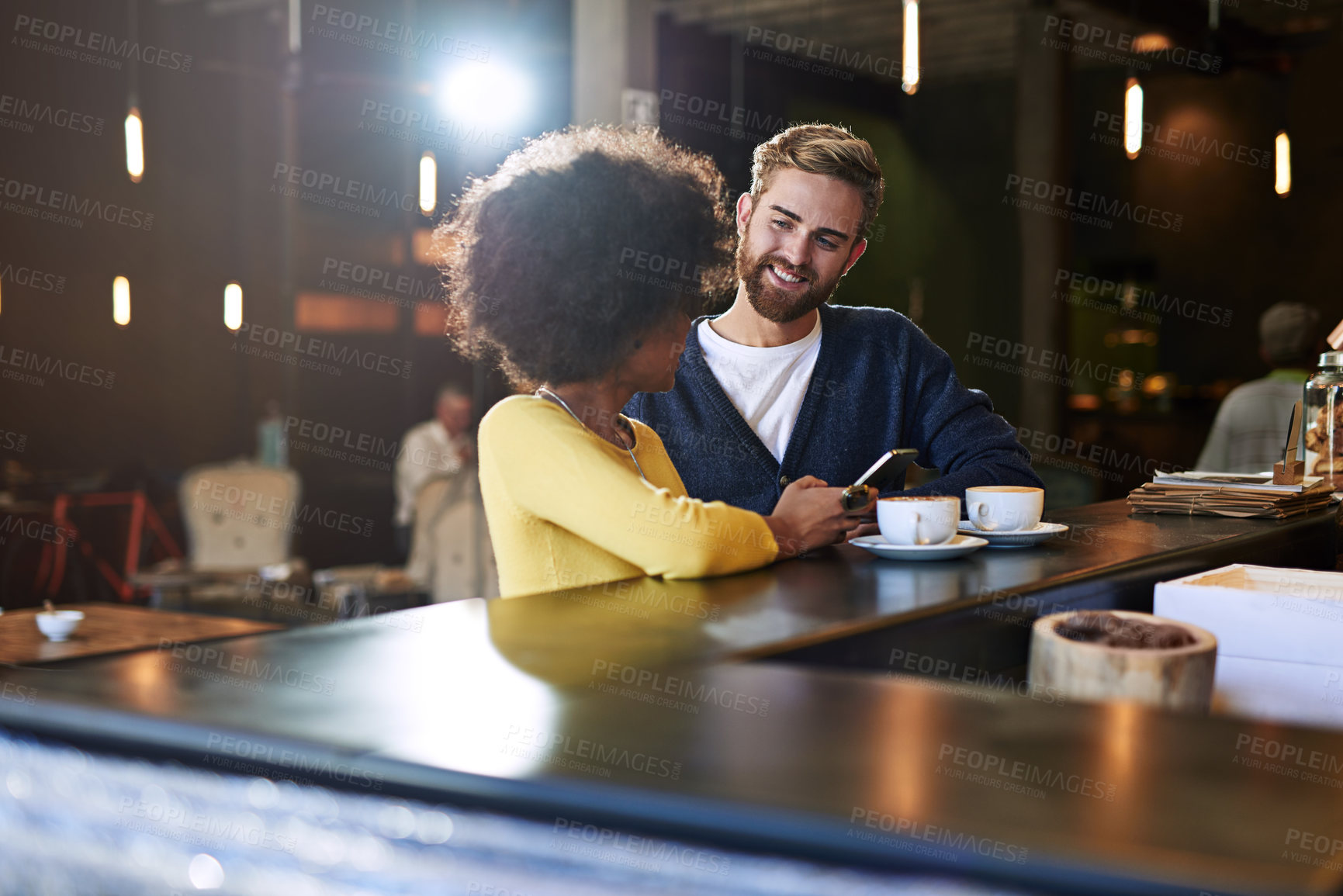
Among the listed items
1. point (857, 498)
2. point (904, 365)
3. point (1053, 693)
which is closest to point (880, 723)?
point (1053, 693)

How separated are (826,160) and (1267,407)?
2945mm

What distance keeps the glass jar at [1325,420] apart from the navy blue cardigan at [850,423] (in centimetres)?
69

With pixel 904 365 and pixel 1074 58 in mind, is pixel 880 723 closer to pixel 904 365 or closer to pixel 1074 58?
pixel 904 365

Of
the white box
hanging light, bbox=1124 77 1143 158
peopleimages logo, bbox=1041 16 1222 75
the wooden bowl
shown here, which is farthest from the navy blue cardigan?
peopleimages logo, bbox=1041 16 1222 75

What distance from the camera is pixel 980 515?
5.16ft

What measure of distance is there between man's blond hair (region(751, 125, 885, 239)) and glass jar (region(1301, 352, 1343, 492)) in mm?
1011

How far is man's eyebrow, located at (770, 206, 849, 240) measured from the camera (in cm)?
218

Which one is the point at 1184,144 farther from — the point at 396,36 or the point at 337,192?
the point at 337,192

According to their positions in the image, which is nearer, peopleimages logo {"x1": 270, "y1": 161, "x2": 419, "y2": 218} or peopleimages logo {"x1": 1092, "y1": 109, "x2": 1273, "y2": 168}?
peopleimages logo {"x1": 270, "y1": 161, "x2": 419, "y2": 218}

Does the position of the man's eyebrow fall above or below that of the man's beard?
above

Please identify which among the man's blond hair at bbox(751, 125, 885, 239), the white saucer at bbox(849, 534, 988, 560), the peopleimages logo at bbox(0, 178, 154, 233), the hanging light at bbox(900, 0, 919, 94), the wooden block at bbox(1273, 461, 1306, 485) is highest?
the hanging light at bbox(900, 0, 919, 94)

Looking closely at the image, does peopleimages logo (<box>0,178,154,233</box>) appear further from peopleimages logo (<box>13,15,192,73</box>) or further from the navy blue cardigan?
the navy blue cardigan

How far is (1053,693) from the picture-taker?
0.89m

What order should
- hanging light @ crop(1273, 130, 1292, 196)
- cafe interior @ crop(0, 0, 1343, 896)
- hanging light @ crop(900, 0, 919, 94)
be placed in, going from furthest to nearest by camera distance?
hanging light @ crop(1273, 130, 1292, 196), hanging light @ crop(900, 0, 919, 94), cafe interior @ crop(0, 0, 1343, 896)
